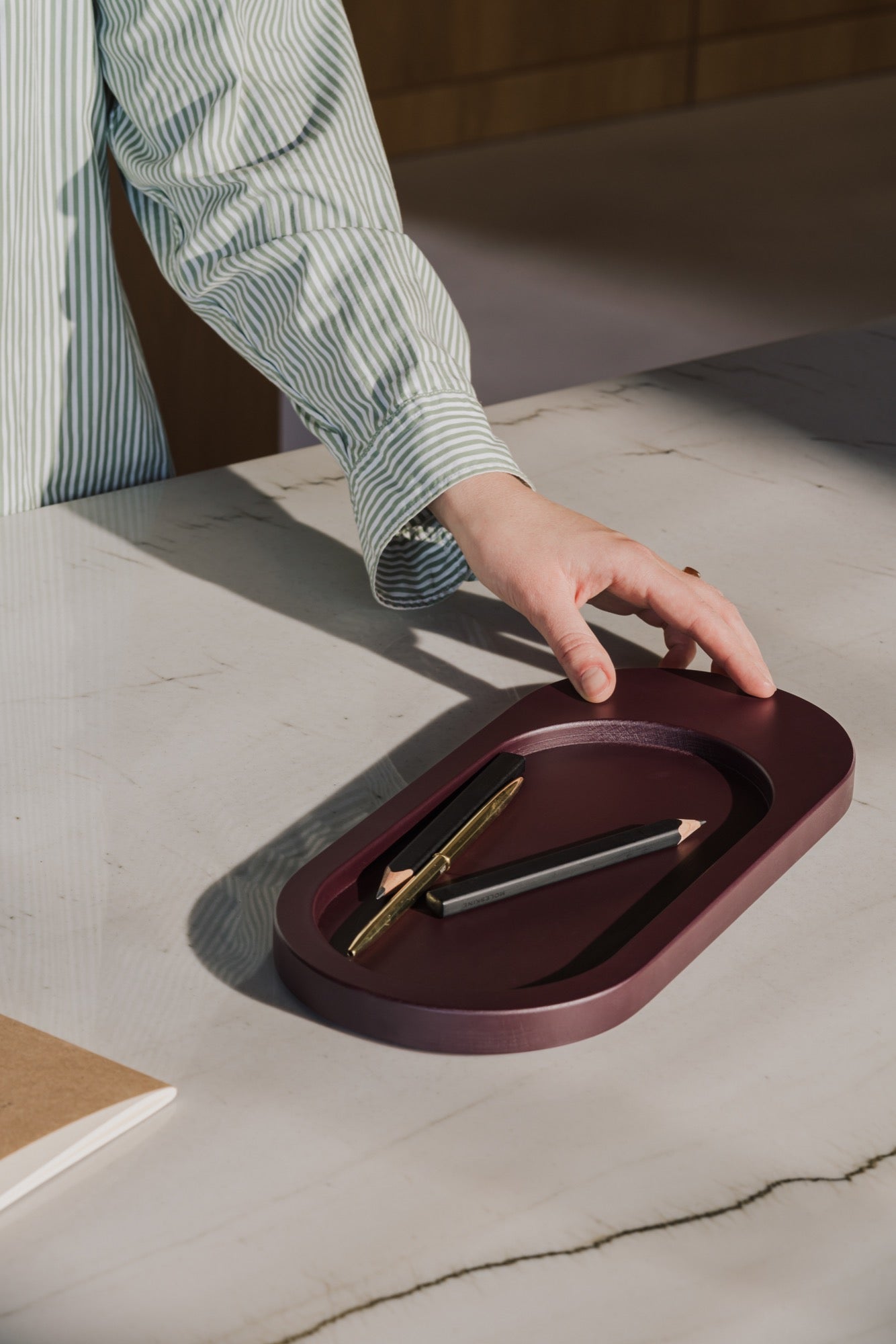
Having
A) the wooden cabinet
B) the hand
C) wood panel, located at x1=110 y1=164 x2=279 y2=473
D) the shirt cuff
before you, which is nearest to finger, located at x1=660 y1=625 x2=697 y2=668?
the hand

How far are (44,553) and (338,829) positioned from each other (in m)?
0.42

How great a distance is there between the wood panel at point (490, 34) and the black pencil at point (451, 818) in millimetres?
4377

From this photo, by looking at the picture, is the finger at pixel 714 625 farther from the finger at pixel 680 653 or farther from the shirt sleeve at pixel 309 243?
the shirt sleeve at pixel 309 243

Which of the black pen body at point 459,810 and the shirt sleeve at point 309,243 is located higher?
the shirt sleeve at point 309,243

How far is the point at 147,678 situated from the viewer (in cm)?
95

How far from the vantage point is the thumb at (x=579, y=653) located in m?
0.88

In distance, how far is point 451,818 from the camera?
0.75 meters

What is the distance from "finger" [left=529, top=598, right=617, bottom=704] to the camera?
2.88 ft

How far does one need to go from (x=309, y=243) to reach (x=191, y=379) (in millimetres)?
1494

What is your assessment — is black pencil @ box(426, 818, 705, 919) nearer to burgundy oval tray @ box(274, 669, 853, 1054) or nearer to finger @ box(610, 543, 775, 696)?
burgundy oval tray @ box(274, 669, 853, 1054)

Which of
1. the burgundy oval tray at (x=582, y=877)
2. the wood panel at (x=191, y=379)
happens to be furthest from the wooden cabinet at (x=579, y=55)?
the burgundy oval tray at (x=582, y=877)

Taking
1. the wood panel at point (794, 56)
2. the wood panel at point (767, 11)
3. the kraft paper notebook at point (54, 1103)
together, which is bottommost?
the wood panel at point (794, 56)

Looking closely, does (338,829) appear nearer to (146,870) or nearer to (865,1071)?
(146,870)

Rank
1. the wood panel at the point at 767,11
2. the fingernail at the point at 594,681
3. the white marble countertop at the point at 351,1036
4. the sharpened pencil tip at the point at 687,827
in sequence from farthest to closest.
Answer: the wood panel at the point at 767,11
the fingernail at the point at 594,681
the sharpened pencil tip at the point at 687,827
the white marble countertop at the point at 351,1036
